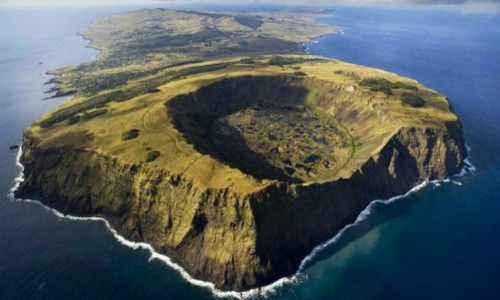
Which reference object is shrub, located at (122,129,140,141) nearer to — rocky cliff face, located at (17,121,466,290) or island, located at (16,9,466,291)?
island, located at (16,9,466,291)

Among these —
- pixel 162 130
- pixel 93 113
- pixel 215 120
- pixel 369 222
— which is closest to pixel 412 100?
pixel 369 222

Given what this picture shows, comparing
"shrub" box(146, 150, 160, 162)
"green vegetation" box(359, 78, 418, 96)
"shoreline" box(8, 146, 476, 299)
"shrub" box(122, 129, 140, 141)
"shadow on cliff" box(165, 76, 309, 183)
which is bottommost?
"shoreline" box(8, 146, 476, 299)

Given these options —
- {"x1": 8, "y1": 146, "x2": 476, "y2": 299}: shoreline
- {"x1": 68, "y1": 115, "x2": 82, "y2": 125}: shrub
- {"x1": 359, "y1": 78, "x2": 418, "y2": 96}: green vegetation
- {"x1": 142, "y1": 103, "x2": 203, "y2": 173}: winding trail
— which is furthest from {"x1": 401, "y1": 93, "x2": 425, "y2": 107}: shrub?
{"x1": 68, "y1": 115, "x2": 82, "y2": 125}: shrub

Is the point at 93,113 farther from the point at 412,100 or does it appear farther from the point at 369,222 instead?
the point at 412,100

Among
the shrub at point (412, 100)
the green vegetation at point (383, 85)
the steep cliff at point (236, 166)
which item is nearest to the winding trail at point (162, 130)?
the steep cliff at point (236, 166)

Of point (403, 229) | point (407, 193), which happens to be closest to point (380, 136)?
point (407, 193)

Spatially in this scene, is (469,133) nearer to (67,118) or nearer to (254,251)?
(254,251)

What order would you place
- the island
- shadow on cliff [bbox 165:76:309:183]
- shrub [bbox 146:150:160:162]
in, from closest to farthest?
the island < shrub [bbox 146:150:160:162] < shadow on cliff [bbox 165:76:309:183]
